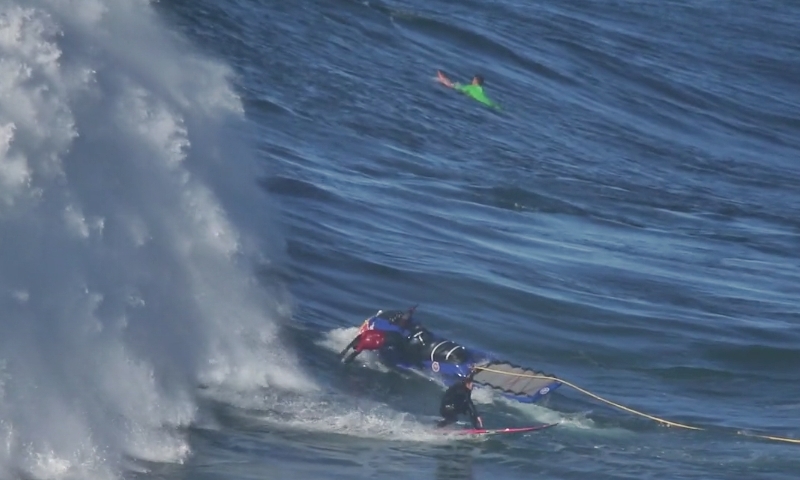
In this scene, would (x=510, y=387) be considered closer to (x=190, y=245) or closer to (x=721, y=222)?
(x=190, y=245)

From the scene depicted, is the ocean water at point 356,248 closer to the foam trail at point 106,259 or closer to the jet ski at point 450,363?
the foam trail at point 106,259

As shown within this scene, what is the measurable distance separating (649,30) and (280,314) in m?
31.9

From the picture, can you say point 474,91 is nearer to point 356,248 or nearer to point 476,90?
point 476,90

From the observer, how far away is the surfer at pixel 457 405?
13641mm

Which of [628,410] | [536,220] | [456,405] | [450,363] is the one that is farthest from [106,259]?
[536,220]

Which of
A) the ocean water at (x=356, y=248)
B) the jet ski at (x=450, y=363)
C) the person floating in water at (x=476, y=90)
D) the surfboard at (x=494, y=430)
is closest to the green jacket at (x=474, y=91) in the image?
the person floating in water at (x=476, y=90)

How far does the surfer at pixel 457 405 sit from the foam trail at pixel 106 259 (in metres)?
1.60

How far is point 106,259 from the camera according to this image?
1175 cm

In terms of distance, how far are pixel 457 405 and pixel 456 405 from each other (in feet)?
0.04

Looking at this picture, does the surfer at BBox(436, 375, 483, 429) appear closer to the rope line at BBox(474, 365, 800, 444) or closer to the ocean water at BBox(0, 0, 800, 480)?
the ocean water at BBox(0, 0, 800, 480)

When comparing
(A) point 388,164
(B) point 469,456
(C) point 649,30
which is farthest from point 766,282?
(C) point 649,30

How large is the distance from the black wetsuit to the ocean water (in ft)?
1.06

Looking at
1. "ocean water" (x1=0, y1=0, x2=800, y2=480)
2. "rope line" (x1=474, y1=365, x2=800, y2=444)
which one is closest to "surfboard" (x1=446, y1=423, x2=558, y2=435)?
"ocean water" (x1=0, y1=0, x2=800, y2=480)

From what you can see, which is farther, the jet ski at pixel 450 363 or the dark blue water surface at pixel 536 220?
the jet ski at pixel 450 363
